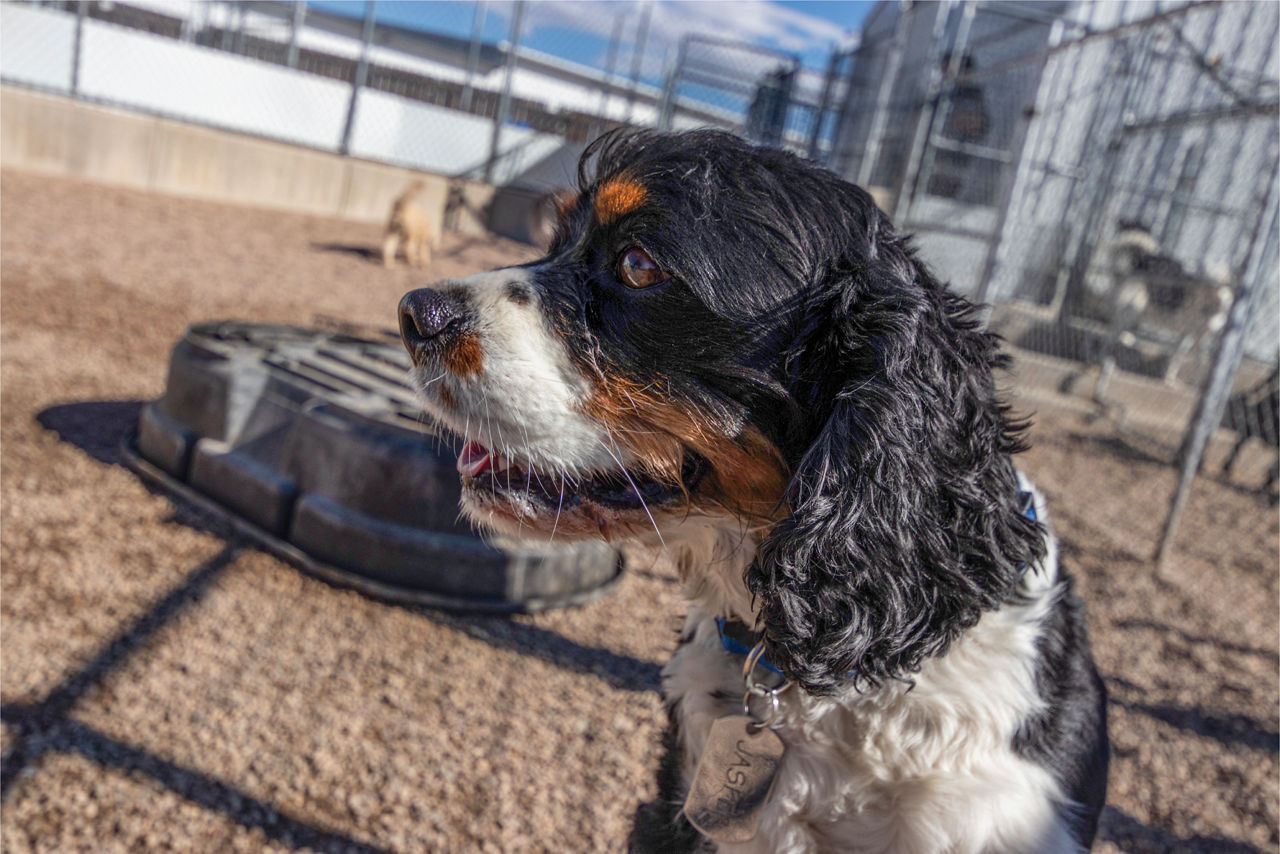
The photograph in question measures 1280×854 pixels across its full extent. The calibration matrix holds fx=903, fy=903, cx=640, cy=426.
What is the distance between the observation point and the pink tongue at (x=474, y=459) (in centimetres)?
183

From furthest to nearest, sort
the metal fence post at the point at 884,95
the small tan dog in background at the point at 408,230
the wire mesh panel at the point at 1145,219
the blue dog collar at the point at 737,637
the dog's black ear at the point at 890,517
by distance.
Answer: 1. the metal fence post at the point at 884,95
2. the small tan dog in background at the point at 408,230
3. the wire mesh panel at the point at 1145,219
4. the blue dog collar at the point at 737,637
5. the dog's black ear at the point at 890,517

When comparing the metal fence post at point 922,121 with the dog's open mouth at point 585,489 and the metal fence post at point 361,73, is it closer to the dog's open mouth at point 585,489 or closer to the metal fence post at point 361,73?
the metal fence post at point 361,73

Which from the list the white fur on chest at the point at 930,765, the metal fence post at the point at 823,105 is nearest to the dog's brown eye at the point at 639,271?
the white fur on chest at the point at 930,765

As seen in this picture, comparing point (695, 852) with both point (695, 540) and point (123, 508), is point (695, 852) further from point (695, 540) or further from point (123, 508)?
point (123, 508)

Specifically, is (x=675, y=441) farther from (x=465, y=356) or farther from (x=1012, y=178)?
(x=1012, y=178)

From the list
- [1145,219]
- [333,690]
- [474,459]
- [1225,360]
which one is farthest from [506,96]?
[474,459]

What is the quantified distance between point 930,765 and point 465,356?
3.60ft

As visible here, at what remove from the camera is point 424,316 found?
1.65 meters

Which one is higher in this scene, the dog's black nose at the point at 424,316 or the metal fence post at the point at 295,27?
the metal fence post at the point at 295,27

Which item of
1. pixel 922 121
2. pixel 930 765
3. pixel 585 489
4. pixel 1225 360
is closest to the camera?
pixel 930 765

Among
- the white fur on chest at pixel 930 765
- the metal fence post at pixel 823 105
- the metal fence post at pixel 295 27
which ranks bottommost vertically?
the white fur on chest at pixel 930 765

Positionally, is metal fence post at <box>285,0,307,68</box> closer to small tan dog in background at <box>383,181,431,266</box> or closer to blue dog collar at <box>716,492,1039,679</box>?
small tan dog in background at <box>383,181,431,266</box>

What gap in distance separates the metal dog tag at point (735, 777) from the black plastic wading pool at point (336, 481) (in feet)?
5.08

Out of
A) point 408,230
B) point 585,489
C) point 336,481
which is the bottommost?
point 336,481
